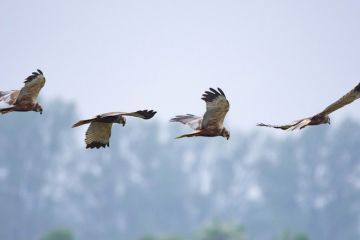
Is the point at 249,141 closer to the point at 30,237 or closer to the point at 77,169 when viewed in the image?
the point at 77,169

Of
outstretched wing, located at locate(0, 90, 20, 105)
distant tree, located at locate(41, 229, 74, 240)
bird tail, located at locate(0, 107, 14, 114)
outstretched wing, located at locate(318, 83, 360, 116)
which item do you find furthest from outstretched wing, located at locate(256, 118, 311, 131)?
distant tree, located at locate(41, 229, 74, 240)

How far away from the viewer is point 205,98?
66.0ft

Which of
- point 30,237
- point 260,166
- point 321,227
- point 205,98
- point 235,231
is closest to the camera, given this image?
point 205,98

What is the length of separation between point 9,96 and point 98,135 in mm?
1909

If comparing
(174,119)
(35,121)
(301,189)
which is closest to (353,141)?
(301,189)

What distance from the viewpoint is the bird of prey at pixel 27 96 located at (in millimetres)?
20562

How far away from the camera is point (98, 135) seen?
2222cm

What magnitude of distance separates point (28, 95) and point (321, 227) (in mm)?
86319

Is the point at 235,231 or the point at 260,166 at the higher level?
the point at 260,166

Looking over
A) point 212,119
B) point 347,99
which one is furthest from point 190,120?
point 347,99

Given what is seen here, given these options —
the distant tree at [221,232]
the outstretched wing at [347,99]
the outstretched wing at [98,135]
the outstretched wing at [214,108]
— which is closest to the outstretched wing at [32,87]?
the outstretched wing at [98,135]

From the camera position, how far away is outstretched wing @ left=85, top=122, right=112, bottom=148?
22125 millimetres

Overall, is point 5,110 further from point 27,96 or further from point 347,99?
point 347,99

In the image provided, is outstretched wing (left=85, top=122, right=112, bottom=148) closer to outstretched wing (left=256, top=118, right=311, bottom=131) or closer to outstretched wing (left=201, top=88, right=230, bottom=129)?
outstretched wing (left=201, top=88, right=230, bottom=129)
